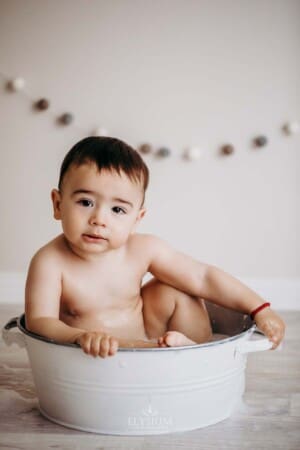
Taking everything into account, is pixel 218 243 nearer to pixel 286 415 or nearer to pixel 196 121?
pixel 196 121

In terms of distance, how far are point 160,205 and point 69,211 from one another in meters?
1.03

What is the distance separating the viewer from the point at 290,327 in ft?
5.96

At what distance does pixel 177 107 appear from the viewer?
6.84 ft

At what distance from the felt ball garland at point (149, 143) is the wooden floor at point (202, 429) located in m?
0.88

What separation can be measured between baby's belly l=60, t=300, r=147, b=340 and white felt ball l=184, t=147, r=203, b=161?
0.93 meters

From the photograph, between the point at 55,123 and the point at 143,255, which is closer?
the point at 143,255

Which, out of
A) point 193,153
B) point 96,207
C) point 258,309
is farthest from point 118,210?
point 193,153

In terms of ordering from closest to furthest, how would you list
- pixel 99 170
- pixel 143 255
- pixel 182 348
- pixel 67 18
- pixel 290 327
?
→ 1. pixel 182 348
2. pixel 99 170
3. pixel 143 255
4. pixel 290 327
5. pixel 67 18

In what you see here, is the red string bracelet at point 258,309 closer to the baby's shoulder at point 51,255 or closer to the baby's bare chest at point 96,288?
the baby's bare chest at point 96,288

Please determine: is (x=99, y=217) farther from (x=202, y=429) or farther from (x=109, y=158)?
(x=202, y=429)

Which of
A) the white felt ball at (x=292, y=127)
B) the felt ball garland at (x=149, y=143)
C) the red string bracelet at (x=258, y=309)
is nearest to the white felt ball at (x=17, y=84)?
the felt ball garland at (x=149, y=143)

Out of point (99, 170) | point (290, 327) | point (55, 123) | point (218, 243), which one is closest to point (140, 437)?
point (99, 170)

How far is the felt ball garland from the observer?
2068 mm

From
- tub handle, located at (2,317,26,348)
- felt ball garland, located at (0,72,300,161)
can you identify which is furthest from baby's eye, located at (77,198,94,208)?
felt ball garland, located at (0,72,300,161)
